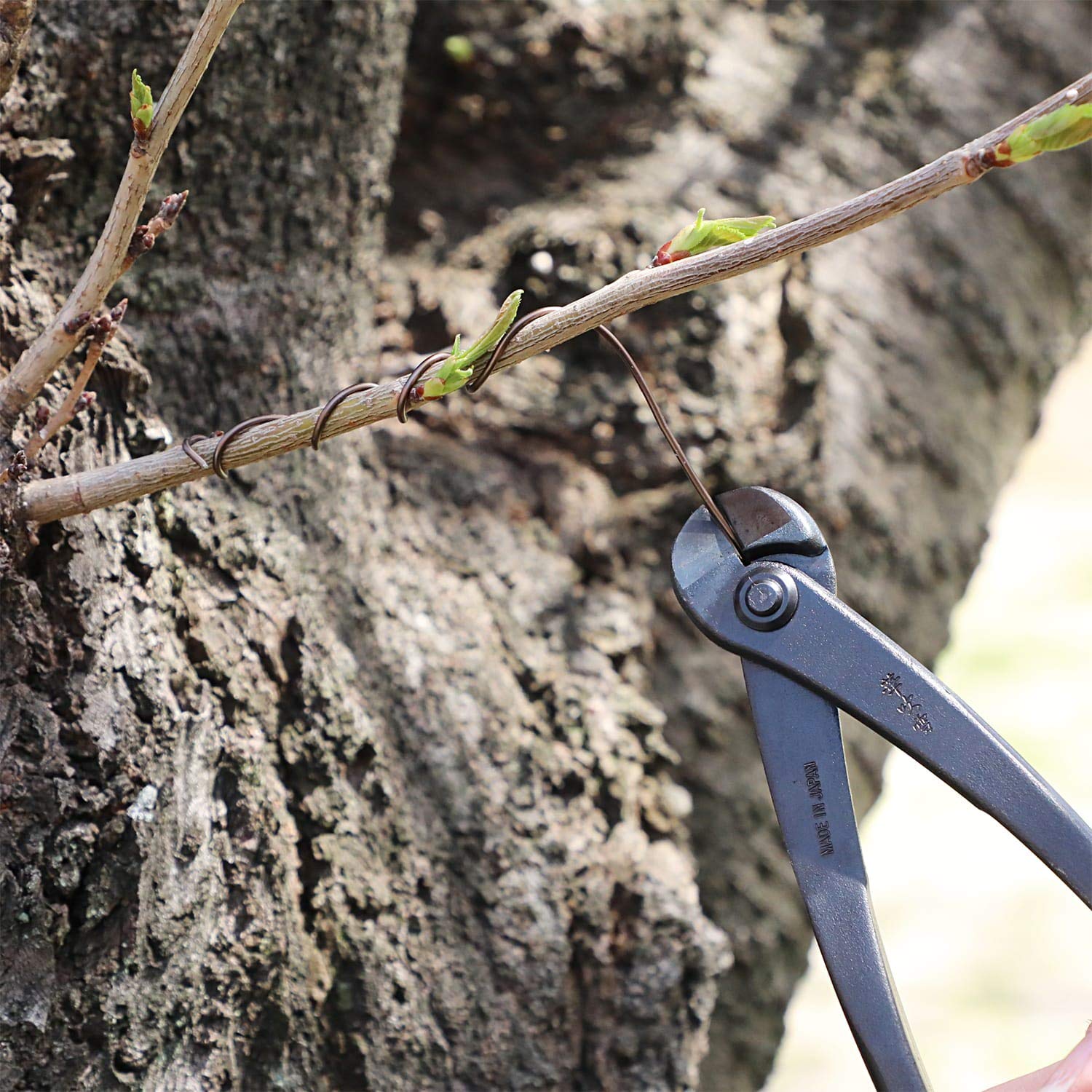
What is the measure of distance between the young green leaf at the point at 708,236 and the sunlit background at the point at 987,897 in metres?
1.20

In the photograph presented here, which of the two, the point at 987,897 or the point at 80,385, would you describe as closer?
the point at 80,385

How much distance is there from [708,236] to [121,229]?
0.34 m

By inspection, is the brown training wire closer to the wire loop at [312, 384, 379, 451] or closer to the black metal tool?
the wire loop at [312, 384, 379, 451]

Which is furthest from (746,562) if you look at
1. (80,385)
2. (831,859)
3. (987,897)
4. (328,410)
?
(987,897)

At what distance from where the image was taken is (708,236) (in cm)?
58

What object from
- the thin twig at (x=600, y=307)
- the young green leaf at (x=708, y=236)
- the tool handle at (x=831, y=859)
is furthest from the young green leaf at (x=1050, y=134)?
the tool handle at (x=831, y=859)

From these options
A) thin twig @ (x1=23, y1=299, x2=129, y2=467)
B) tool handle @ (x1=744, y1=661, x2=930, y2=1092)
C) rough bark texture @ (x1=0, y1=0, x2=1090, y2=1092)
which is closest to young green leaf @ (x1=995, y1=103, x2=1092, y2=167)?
tool handle @ (x1=744, y1=661, x2=930, y2=1092)

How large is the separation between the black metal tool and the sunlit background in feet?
2.91

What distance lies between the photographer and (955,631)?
3543 millimetres

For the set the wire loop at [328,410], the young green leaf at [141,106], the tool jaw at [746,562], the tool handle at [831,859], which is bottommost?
the tool handle at [831,859]

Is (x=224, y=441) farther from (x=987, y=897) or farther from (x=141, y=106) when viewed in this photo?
(x=987, y=897)

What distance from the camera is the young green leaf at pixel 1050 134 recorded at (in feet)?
1.56

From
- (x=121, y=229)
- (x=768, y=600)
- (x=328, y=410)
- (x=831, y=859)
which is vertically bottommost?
(x=831, y=859)

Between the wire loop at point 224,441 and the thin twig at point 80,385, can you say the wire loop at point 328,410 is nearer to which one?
the wire loop at point 224,441
